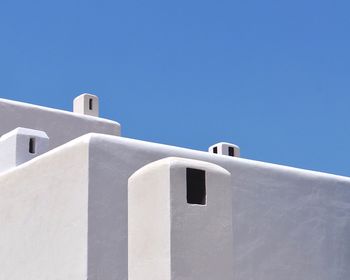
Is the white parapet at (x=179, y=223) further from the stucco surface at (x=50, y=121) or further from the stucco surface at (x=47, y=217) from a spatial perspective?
the stucco surface at (x=50, y=121)

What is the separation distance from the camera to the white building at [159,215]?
8.39 meters

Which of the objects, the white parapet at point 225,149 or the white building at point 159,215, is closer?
the white building at point 159,215

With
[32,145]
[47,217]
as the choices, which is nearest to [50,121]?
[32,145]

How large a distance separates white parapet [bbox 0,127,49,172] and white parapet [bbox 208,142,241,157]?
425 cm

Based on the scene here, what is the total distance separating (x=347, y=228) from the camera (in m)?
13.1

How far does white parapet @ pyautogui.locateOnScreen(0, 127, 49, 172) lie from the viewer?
12.4 m

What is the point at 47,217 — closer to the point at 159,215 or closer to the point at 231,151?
the point at 159,215

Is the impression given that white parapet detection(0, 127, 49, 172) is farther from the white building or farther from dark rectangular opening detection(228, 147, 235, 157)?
dark rectangular opening detection(228, 147, 235, 157)

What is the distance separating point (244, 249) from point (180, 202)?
3.34 meters

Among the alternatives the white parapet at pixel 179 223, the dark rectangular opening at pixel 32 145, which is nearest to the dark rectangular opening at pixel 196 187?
the white parapet at pixel 179 223

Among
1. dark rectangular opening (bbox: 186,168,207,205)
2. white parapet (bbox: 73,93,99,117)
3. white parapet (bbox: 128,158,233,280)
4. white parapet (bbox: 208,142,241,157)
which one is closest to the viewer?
white parapet (bbox: 128,158,233,280)

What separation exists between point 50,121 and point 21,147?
10.2ft

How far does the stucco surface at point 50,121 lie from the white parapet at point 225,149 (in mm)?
2163

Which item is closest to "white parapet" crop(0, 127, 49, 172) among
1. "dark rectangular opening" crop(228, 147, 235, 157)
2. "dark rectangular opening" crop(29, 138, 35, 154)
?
"dark rectangular opening" crop(29, 138, 35, 154)
